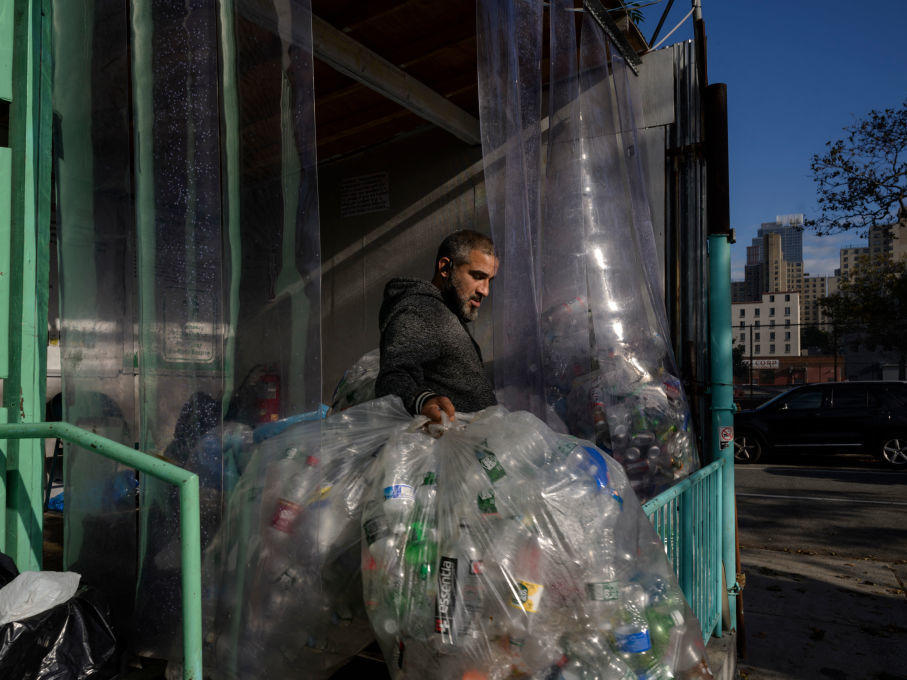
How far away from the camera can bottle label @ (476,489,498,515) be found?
1.48 meters

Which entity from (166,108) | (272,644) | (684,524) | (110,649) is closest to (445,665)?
(272,644)

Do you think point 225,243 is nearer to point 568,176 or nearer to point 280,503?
point 280,503

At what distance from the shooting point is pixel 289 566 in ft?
5.17

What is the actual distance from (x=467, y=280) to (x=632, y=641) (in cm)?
135

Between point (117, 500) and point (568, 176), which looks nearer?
point (117, 500)

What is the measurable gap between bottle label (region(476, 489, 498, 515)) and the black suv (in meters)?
10.2

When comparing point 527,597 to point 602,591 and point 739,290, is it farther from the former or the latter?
point 739,290

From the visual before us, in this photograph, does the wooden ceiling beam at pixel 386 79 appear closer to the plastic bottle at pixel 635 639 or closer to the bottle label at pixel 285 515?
the bottle label at pixel 285 515

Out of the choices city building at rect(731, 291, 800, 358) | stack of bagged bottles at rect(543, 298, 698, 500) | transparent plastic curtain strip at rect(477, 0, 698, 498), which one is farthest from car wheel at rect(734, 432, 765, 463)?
city building at rect(731, 291, 800, 358)

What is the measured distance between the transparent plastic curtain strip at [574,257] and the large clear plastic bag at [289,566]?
1272 millimetres

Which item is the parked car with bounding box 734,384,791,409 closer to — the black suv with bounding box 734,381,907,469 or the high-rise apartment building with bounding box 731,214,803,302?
the black suv with bounding box 734,381,907,469

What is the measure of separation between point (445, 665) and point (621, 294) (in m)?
2.00

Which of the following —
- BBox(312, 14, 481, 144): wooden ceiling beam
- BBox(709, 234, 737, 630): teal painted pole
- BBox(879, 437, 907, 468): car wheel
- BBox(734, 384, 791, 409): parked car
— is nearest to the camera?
BBox(709, 234, 737, 630): teal painted pole

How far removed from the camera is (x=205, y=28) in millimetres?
1688
